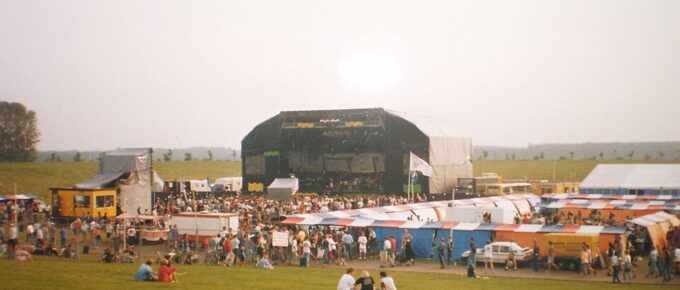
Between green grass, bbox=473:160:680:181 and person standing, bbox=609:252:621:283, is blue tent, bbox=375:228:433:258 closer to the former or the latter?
person standing, bbox=609:252:621:283

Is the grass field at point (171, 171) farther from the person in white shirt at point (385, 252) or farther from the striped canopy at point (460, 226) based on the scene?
the person in white shirt at point (385, 252)

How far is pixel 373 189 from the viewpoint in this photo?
6431 centimetres

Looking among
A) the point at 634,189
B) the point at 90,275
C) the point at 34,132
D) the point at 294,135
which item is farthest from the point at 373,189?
the point at 34,132

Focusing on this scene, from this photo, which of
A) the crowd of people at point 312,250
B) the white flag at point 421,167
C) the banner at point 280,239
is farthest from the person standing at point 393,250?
the white flag at point 421,167

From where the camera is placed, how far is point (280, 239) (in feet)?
94.8

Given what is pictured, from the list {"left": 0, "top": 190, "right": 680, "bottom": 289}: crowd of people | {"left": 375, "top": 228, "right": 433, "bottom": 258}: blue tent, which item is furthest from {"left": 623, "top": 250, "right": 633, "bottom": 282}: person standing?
{"left": 375, "top": 228, "right": 433, "bottom": 258}: blue tent

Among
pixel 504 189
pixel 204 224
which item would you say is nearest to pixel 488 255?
pixel 204 224

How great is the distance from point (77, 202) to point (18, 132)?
56.7 meters

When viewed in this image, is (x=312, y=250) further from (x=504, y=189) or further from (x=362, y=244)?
(x=504, y=189)

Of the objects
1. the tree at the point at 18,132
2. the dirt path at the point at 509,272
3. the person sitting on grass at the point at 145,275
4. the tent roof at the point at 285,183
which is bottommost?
the dirt path at the point at 509,272

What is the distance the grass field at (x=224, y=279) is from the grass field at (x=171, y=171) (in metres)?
47.7

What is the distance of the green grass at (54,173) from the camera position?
73.3 metres

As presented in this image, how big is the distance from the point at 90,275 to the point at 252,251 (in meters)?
7.78

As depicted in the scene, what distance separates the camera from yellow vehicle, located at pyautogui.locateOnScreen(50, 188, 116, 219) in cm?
4397
